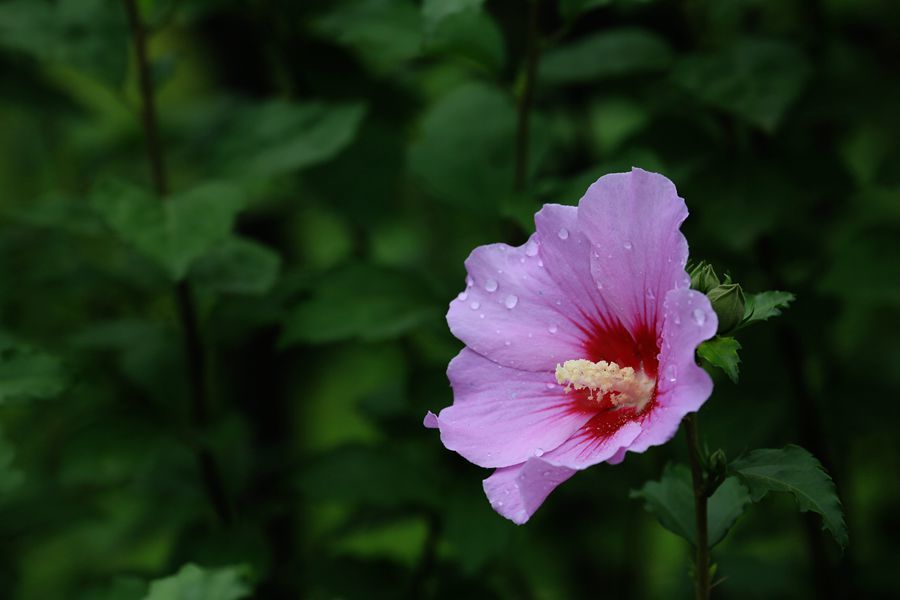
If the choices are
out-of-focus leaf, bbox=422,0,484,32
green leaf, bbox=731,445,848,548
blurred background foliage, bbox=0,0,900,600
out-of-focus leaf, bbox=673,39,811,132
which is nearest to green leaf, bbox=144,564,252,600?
blurred background foliage, bbox=0,0,900,600

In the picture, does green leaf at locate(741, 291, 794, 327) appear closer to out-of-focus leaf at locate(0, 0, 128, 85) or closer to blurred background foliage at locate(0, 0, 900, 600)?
blurred background foliage at locate(0, 0, 900, 600)

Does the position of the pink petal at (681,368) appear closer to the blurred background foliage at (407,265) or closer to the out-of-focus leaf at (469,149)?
the blurred background foliage at (407,265)

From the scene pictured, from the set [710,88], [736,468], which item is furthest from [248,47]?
[736,468]

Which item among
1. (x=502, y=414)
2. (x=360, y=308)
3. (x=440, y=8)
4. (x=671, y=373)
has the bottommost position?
(x=360, y=308)

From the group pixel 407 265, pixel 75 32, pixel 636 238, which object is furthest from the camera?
pixel 407 265

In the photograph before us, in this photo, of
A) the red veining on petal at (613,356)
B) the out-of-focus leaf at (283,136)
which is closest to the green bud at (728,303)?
the red veining on petal at (613,356)

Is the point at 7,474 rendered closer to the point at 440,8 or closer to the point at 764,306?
the point at 440,8

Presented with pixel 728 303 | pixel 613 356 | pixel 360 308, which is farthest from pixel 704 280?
pixel 360 308
